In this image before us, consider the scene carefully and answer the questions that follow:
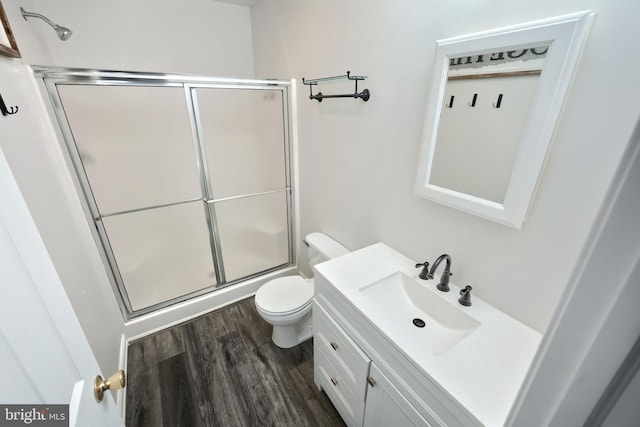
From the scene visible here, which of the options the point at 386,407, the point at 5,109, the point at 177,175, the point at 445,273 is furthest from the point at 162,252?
the point at 445,273

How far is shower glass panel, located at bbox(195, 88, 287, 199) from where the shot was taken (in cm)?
206

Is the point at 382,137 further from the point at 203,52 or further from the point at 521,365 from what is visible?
the point at 203,52

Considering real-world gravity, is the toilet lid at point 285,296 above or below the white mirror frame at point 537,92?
below

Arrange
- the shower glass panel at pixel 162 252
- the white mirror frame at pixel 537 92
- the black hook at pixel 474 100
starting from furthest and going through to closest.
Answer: the shower glass panel at pixel 162 252, the black hook at pixel 474 100, the white mirror frame at pixel 537 92

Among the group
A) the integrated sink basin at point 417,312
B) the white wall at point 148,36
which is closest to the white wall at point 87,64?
the white wall at point 148,36

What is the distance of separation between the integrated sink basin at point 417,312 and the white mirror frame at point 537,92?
16.6 inches

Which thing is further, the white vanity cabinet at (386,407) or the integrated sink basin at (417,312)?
the integrated sink basin at (417,312)

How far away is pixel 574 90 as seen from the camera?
0.79 metres

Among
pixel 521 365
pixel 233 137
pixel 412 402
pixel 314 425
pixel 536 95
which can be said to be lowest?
pixel 314 425

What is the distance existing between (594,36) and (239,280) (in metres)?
2.58

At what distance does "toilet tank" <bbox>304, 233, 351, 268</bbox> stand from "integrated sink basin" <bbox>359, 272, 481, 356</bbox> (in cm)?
61

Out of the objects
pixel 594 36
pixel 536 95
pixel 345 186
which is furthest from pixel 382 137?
pixel 594 36

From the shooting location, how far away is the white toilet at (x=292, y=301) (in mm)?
1755

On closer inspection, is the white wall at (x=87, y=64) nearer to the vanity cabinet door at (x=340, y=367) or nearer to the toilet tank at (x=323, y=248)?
the vanity cabinet door at (x=340, y=367)
